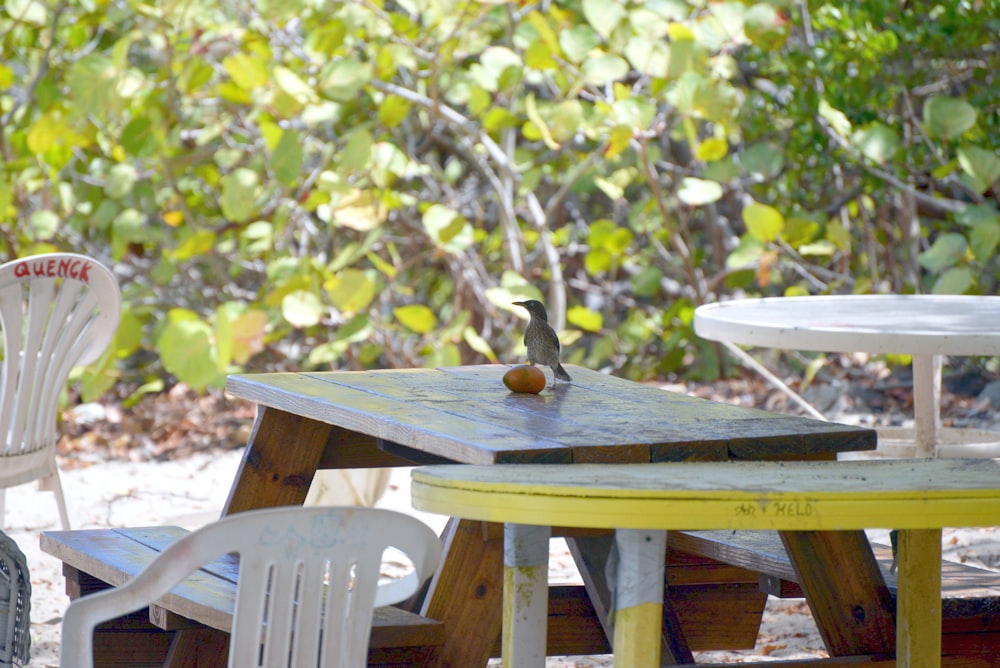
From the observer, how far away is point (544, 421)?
201 centimetres

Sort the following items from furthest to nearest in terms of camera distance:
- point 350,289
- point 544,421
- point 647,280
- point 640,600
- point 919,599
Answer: point 647,280
point 350,289
point 544,421
point 919,599
point 640,600

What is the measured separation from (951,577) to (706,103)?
110 inches

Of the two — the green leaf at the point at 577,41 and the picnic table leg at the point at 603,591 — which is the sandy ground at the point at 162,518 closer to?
the picnic table leg at the point at 603,591

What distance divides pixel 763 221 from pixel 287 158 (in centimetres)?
169

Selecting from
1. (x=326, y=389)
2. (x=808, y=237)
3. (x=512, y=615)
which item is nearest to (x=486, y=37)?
(x=808, y=237)

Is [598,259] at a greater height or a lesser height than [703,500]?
greater

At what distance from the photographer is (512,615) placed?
1639mm

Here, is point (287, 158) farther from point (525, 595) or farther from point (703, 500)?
point (703, 500)

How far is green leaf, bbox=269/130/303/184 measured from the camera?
4668mm

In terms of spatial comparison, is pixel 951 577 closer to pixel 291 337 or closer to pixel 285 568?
pixel 285 568

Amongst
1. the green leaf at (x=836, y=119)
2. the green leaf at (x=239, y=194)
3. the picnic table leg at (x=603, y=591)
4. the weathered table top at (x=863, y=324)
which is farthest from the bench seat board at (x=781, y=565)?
the green leaf at (x=239, y=194)

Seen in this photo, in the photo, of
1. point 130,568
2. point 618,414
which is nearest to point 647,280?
point 618,414

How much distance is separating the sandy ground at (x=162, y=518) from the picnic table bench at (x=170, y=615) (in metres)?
0.47

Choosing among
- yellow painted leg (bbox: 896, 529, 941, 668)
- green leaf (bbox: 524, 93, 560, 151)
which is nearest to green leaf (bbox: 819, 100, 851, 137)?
green leaf (bbox: 524, 93, 560, 151)
